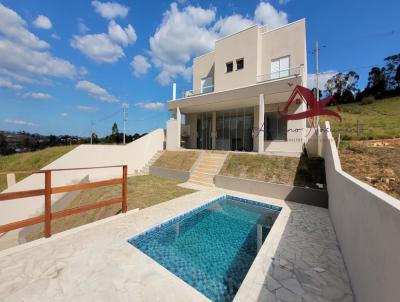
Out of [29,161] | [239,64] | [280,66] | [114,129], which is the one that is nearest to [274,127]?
[280,66]

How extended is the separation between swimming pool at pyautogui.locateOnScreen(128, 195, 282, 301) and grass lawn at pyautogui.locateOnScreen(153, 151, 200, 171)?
6.15 meters

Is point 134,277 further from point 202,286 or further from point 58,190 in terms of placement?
point 58,190

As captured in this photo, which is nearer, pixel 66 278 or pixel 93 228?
pixel 66 278

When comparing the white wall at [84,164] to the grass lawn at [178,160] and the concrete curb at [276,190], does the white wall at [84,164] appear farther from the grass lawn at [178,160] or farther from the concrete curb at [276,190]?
the concrete curb at [276,190]

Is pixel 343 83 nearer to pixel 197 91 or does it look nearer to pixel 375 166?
pixel 197 91

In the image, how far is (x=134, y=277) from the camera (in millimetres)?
3254

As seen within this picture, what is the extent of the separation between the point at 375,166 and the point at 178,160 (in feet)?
36.5

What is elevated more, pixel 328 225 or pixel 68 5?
pixel 68 5

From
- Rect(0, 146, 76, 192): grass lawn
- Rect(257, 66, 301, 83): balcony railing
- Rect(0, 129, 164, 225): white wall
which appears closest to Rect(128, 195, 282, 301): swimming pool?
Rect(0, 129, 164, 225): white wall

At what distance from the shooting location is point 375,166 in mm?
7496

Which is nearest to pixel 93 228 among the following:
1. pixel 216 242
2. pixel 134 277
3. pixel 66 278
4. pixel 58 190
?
pixel 58 190

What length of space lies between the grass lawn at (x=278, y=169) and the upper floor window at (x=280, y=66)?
24.4ft

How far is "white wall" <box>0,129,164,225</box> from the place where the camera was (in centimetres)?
1079

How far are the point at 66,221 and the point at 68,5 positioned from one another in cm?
1185
